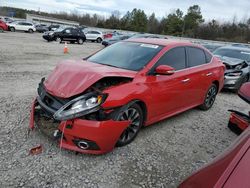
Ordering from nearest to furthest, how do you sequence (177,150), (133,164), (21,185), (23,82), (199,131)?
(21,185)
(133,164)
(177,150)
(199,131)
(23,82)

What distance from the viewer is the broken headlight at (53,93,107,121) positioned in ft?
11.0

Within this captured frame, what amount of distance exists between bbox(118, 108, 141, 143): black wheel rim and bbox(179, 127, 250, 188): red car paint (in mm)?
2047

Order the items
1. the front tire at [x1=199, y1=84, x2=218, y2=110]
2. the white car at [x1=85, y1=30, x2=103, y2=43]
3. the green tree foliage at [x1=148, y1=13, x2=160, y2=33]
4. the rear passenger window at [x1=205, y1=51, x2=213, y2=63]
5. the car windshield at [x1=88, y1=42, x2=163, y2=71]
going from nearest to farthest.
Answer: the car windshield at [x1=88, y1=42, x2=163, y2=71] → the rear passenger window at [x1=205, y1=51, x2=213, y2=63] → the front tire at [x1=199, y1=84, x2=218, y2=110] → the white car at [x1=85, y1=30, x2=103, y2=43] → the green tree foliage at [x1=148, y1=13, x2=160, y2=33]

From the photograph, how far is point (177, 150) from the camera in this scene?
4.16 metres

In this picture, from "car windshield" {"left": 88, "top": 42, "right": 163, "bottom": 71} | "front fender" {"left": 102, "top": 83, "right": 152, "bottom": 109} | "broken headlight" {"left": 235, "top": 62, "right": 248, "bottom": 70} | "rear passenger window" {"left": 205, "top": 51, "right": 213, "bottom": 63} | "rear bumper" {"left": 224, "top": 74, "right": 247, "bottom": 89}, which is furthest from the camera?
"broken headlight" {"left": 235, "top": 62, "right": 248, "bottom": 70}

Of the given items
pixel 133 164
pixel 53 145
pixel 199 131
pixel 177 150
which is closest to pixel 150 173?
pixel 133 164

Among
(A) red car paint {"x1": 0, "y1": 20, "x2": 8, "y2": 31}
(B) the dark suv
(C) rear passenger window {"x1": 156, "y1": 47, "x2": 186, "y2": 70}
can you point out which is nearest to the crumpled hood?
(C) rear passenger window {"x1": 156, "y1": 47, "x2": 186, "y2": 70}

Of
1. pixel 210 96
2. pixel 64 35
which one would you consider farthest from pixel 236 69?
pixel 64 35

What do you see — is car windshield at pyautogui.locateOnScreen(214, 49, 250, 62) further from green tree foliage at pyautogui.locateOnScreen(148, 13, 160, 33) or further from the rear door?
green tree foliage at pyautogui.locateOnScreen(148, 13, 160, 33)

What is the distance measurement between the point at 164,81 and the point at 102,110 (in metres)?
1.44

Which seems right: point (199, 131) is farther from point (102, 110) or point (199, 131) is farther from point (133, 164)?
point (102, 110)

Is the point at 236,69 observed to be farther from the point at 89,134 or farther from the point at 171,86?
the point at 89,134

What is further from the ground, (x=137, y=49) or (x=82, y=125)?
(x=137, y=49)

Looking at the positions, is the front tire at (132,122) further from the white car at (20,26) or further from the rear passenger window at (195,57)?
the white car at (20,26)
